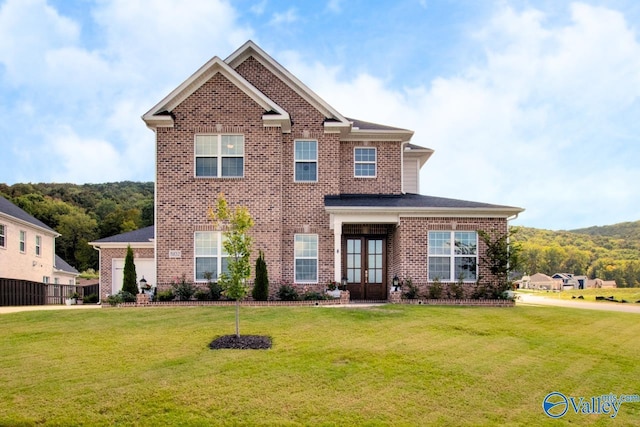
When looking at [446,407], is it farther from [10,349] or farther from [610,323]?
[610,323]

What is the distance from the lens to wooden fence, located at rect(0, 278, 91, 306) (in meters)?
26.4

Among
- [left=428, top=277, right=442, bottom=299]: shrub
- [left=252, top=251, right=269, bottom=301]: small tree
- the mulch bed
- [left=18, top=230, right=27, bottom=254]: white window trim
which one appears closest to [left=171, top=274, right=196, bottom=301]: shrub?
[left=252, top=251, right=269, bottom=301]: small tree

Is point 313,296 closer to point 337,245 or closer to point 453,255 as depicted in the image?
point 337,245

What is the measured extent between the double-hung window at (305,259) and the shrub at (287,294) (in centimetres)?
120

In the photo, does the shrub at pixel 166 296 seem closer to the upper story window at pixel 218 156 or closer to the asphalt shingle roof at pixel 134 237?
the upper story window at pixel 218 156

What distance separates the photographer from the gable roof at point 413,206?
62.0 ft

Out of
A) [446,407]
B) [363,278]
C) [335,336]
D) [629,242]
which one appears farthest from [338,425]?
[629,242]

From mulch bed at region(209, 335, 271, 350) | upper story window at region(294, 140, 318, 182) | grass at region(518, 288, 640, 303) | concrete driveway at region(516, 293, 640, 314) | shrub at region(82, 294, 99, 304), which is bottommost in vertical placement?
grass at region(518, 288, 640, 303)

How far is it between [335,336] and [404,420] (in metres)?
4.34

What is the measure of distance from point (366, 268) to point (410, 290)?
7.44 feet

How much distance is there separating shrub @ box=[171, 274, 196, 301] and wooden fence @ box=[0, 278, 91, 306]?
12.6 m

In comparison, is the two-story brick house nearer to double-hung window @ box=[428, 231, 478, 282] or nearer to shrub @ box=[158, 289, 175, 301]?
double-hung window @ box=[428, 231, 478, 282]

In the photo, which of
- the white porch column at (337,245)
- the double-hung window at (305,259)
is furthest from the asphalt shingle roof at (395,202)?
the double-hung window at (305,259)

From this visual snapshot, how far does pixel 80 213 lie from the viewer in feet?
215
